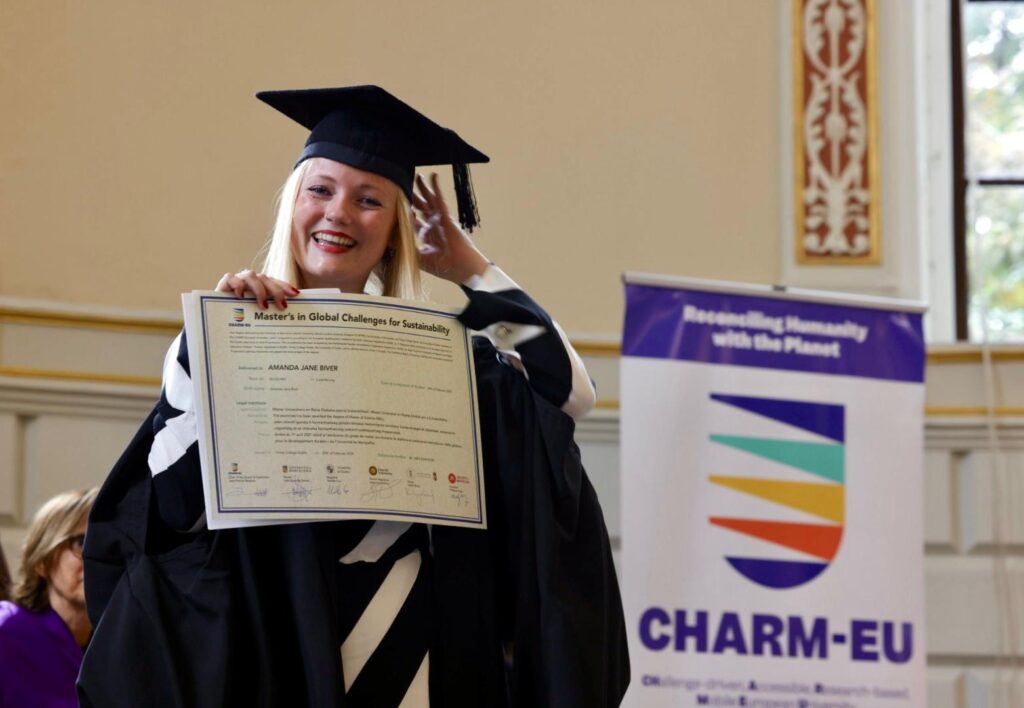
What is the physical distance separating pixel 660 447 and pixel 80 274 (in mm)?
1935

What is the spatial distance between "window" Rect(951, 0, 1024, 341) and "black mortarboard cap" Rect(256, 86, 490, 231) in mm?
3169

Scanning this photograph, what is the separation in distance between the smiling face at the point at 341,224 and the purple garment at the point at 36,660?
4.52 ft

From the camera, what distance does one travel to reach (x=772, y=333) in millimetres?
4363

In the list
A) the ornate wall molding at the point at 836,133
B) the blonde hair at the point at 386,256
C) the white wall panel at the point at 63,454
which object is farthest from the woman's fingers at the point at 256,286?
the ornate wall molding at the point at 836,133

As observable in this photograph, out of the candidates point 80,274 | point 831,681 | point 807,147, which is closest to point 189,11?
point 80,274

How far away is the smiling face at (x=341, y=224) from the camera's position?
2578mm

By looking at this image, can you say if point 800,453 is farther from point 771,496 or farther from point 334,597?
point 334,597

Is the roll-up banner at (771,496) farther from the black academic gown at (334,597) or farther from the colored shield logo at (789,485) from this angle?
the black academic gown at (334,597)

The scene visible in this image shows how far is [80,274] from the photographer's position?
486 cm

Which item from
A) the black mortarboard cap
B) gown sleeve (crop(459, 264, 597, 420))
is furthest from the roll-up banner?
gown sleeve (crop(459, 264, 597, 420))

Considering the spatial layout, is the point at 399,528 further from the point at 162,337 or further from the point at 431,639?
the point at 162,337

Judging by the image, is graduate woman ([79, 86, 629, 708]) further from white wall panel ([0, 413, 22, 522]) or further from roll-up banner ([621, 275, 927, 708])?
white wall panel ([0, 413, 22, 522])

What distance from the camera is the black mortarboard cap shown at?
8.77 ft
